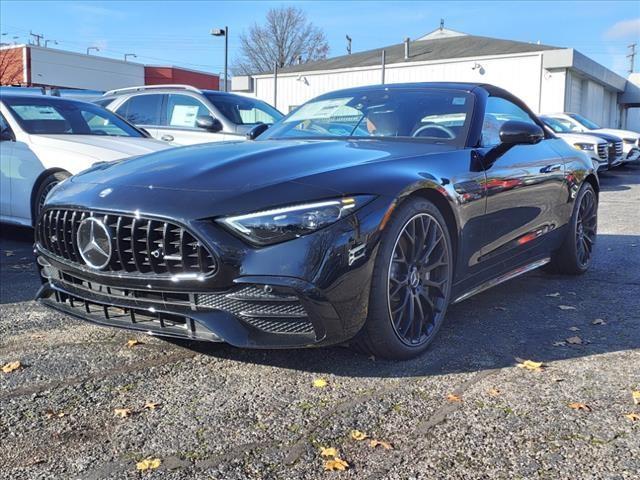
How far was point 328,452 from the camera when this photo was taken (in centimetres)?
225

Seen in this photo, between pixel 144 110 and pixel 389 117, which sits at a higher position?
pixel 144 110

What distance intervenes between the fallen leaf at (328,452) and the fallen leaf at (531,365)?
1.26 meters

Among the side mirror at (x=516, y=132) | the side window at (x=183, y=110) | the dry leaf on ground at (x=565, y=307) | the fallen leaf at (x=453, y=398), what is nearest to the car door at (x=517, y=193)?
the side mirror at (x=516, y=132)

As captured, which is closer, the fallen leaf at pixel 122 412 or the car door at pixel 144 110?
the fallen leaf at pixel 122 412

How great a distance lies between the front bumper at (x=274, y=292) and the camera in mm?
2629

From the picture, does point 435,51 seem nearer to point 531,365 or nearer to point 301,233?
point 531,365

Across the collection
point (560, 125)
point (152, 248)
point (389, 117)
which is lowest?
point (152, 248)

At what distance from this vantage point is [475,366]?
311cm

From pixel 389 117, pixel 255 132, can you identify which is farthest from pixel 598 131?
pixel 389 117

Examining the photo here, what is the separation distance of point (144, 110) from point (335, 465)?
318 inches

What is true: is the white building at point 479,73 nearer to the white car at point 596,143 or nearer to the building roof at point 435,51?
the building roof at point 435,51

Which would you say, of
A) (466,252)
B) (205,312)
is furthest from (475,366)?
(205,312)

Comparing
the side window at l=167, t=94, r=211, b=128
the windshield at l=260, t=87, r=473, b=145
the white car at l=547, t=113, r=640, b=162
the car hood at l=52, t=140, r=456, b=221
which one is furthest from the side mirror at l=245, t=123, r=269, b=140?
the white car at l=547, t=113, r=640, b=162

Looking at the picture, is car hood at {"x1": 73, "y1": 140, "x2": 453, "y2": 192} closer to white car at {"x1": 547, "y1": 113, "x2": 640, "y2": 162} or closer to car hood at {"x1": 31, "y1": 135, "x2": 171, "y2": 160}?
car hood at {"x1": 31, "y1": 135, "x2": 171, "y2": 160}
